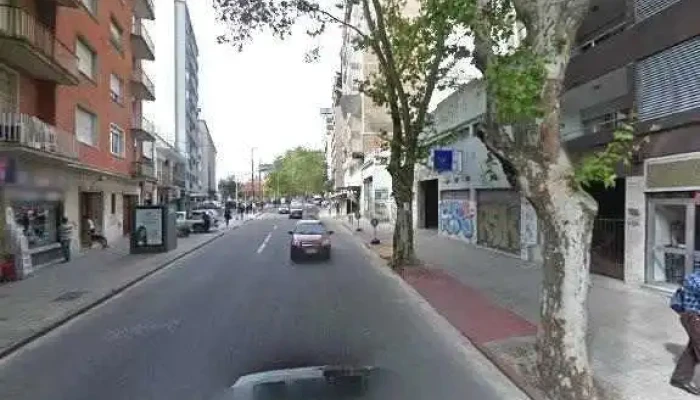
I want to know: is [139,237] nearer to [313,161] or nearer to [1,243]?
[1,243]

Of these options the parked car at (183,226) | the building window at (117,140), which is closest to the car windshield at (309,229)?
the building window at (117,140)

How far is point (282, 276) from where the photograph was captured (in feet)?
59.0

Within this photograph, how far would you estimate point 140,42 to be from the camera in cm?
3481

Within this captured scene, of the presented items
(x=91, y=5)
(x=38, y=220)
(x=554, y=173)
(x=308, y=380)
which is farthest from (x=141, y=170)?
(x=554, y=173)

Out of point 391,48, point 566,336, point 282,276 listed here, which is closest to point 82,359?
point 566,336

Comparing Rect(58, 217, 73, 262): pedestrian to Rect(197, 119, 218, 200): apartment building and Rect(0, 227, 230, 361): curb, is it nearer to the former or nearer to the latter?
Rect(0, 227, 230, 361): curb

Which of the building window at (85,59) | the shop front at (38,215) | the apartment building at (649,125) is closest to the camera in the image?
the apartment building at (649,125)

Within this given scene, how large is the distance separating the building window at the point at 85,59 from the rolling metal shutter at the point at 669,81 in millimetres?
19782

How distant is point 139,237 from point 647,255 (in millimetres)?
18706

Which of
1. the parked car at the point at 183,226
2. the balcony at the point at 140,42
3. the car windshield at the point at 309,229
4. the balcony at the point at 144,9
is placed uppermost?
the balcony at the point at 144,9

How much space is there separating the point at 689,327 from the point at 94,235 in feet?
79.3

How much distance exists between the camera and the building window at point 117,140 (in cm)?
3009

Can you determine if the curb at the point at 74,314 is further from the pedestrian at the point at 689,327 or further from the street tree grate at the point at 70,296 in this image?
the pedestrian at the point at 689,327

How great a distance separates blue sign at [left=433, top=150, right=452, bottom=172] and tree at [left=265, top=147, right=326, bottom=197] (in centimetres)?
9485
